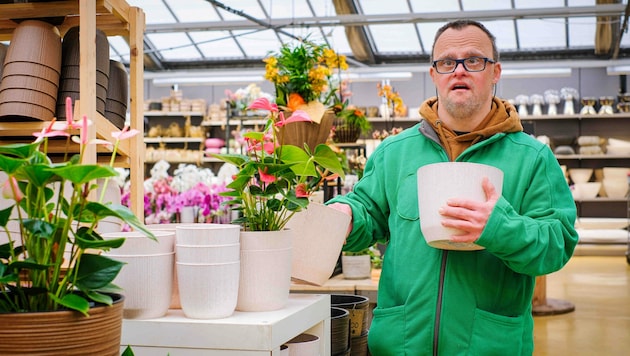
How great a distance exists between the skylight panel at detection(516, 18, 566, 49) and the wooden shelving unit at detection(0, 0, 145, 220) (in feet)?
33.6

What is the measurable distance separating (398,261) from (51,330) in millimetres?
1119

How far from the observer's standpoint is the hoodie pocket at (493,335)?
179cm

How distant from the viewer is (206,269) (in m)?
1.27

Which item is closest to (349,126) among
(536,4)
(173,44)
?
(536,4)

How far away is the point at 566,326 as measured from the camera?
614 cm

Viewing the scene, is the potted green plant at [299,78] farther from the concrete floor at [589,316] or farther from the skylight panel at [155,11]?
the skylight panel at [155,11]

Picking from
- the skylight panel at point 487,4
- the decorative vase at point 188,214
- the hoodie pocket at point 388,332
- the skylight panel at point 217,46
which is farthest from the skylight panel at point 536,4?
the hoodie pocket at point 388,332

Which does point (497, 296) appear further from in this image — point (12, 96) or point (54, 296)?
point (12, 96)

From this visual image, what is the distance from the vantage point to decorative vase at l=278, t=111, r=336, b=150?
316 centimetres

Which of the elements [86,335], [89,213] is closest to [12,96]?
[89,213]

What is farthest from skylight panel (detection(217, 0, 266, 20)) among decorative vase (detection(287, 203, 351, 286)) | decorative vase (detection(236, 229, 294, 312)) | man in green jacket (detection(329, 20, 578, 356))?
decorative vase (detection(236, 229, 294, 312))

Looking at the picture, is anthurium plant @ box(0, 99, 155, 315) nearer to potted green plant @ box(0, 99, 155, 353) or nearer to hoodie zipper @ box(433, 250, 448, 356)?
potted green plant @ box(0, 99, 155, 353)

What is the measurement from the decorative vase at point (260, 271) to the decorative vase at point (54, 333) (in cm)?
40

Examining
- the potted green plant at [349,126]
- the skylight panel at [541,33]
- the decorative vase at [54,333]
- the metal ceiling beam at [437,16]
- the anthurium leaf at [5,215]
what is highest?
the skylight panel at [541,33]
